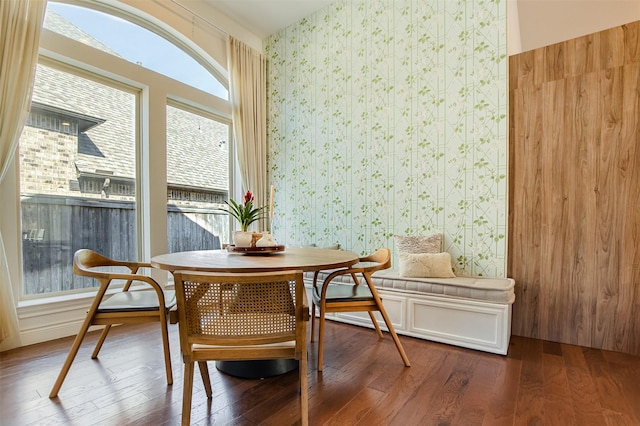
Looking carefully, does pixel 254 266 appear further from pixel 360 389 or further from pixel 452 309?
pixel 452 309

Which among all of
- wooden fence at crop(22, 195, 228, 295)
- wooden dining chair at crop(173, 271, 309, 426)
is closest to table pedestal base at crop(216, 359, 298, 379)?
wooden dining chair at crop(173, 271, 309, 426)

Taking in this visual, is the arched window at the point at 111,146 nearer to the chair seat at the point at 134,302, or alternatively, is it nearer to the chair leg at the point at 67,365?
the chair seat at the point at 134,302

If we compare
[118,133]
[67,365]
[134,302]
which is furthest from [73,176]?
[67,365]

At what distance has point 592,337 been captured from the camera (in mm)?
2373

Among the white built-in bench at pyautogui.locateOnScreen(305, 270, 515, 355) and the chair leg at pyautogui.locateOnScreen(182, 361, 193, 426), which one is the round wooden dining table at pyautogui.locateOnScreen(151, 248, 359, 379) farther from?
the white built-in bench at pyautogui.locateOnScreen(305, 270, 515, 355)

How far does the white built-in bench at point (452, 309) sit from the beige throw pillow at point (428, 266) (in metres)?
0.07

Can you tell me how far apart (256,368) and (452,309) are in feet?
5.05

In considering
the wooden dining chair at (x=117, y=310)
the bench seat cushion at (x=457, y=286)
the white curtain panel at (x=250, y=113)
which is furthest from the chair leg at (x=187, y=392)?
the white curtain panel at (x=250, y=113)

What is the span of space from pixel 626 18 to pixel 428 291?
4.15 m

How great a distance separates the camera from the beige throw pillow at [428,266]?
2658mm

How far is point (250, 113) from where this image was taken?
4062 mm

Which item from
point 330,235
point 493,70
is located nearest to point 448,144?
point 493,70

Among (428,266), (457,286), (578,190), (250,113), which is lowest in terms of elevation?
(457,286)

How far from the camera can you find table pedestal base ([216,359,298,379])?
6.18 feet
